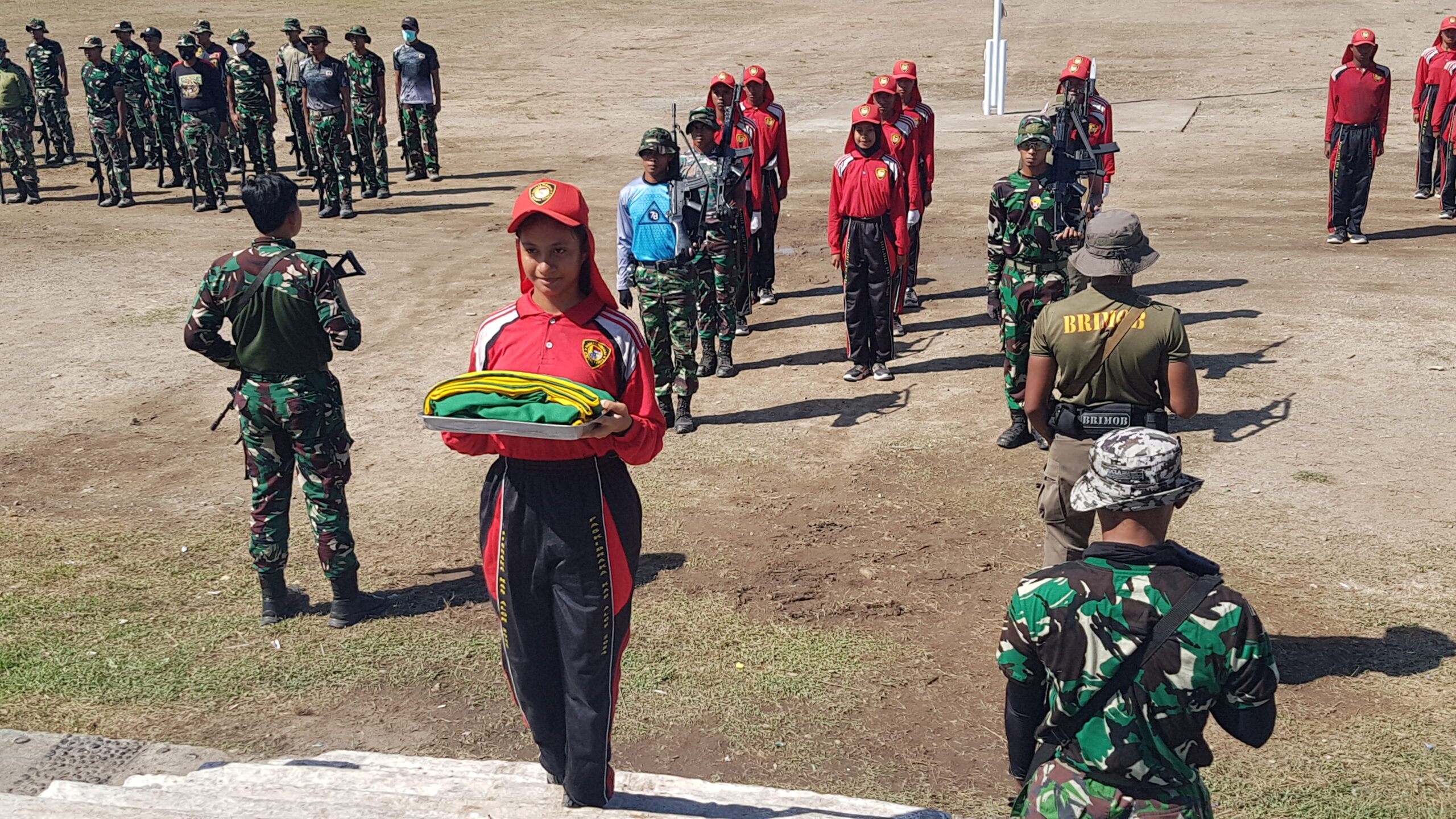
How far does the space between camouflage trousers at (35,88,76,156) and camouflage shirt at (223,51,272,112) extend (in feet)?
15.0

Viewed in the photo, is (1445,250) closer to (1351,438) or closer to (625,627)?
(1351,438)

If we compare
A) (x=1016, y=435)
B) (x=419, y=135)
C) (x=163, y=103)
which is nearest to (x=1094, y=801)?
(x=1016, y=435)

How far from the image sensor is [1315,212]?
53.0ft

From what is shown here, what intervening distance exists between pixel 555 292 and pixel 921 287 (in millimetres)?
9980

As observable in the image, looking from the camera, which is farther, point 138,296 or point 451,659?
point 138,296

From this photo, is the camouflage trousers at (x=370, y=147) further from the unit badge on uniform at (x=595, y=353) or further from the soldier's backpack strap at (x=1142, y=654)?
the soldier's backpack strap at (x=1142, y=654)

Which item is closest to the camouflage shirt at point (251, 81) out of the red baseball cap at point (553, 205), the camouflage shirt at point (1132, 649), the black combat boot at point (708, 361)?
the black combat boot at point (708, 361)

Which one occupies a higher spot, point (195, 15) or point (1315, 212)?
point (195, 15)

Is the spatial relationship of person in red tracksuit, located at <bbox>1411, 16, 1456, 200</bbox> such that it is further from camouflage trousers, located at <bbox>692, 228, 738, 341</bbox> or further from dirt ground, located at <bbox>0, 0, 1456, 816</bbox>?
camouflage trousers, located at <bbox>692, 228, 738, 341</bbox>

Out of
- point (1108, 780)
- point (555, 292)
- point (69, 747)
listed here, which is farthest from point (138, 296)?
point (1108, 780)

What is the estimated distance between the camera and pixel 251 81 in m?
18.0

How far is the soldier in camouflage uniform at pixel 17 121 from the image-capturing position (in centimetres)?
1798

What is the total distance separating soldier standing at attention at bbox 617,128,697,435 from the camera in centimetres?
934

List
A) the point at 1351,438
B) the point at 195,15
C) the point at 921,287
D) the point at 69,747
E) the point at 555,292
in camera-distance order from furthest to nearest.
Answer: the point at 195,15, the point at 921,287, the point at 1351,438, the point at 69,747, the point at 555,292
